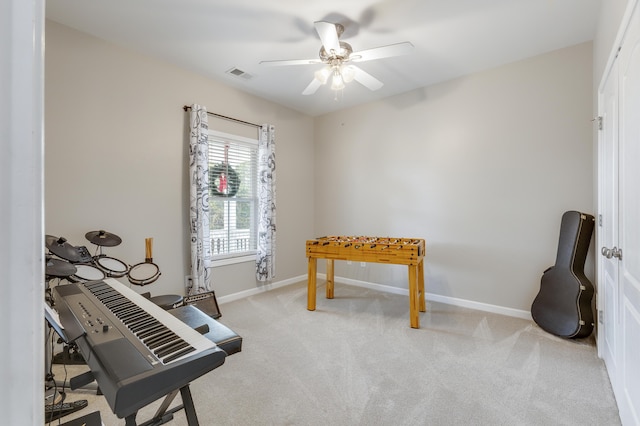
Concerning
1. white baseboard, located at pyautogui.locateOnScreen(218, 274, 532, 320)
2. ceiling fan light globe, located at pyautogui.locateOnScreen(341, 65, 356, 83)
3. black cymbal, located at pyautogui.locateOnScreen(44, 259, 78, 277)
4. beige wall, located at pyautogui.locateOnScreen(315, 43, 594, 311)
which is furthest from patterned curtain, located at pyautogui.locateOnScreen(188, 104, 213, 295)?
beige wall, located at pyautogui.locateOnScreen(315, 43, 594, 311)

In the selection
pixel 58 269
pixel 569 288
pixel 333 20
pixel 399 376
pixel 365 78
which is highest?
pixel 333 20

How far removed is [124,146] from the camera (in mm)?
2975

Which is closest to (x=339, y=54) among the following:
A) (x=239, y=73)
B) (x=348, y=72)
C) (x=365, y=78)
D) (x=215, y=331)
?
(x=348, y=72)

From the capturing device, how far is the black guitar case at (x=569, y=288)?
2600 millimetres

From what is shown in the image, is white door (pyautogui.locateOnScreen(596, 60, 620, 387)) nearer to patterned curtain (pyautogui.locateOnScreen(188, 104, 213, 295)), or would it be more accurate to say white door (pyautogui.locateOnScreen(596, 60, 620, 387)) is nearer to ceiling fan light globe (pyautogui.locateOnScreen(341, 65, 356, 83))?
ceiling fan light globe (pyautogui.locateOnScreen(341, 65, 356, 83))

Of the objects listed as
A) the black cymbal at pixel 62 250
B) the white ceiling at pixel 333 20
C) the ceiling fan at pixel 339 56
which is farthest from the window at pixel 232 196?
the black cymbal at pixel 62 250

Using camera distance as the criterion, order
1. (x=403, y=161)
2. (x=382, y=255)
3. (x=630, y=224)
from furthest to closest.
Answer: (x=403, y=161) < (x=382, y=255) < (x=630, y=224)

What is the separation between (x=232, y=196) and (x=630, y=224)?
3.66 m

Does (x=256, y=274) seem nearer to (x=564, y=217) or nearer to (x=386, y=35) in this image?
(x=386, y=35)

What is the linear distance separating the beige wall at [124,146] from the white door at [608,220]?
3.60 metres

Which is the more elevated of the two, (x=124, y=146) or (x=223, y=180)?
(x=124, y=146)

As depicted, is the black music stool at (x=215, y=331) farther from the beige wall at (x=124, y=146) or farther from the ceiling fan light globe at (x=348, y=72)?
the ceiling fan light globe at (x=348, y=72)

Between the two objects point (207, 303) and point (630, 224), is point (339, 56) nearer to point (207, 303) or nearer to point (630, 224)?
point (630, 224)

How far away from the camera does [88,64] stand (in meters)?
2.74
